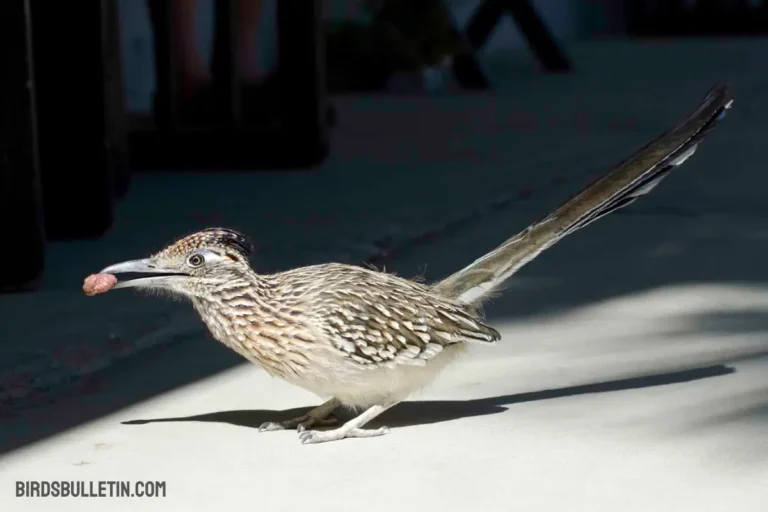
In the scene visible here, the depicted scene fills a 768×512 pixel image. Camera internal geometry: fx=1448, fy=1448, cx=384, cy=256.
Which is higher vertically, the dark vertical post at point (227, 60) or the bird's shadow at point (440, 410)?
the dark vertical post at point (227, 60)

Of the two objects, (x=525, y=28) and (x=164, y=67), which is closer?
(x=164, y=67)

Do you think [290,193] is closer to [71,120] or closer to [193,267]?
[71,120]

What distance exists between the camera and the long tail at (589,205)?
183 inches

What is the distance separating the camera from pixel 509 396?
4.94m

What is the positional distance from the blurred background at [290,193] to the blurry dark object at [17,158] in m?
0.01

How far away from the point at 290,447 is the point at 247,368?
3.53ft

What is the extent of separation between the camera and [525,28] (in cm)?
1989

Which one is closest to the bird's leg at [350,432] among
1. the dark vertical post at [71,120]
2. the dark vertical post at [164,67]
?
the dark vertical post at [71,120]

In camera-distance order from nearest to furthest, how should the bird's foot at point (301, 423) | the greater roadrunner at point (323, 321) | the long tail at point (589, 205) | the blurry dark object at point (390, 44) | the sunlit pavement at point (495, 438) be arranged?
1. the sunlit pavement at point (495, 438)
2. the greater roadrunner at point (323, 321)
3. the bird's foot at point (301, 423)
4. the long tail at point (589, 205)
5. the blurry dark object at point (390, 44)

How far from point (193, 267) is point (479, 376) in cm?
143

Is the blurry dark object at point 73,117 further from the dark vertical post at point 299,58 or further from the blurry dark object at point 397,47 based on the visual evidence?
the blurry dark object at point 397,47

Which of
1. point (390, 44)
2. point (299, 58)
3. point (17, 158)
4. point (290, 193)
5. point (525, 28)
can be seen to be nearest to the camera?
point (17, 158)

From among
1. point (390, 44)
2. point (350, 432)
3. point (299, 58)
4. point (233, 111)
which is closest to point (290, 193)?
point (299, 58)

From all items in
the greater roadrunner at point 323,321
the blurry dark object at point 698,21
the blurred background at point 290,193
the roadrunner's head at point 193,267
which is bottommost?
the blurry dark object at point 698,21
